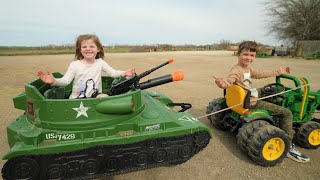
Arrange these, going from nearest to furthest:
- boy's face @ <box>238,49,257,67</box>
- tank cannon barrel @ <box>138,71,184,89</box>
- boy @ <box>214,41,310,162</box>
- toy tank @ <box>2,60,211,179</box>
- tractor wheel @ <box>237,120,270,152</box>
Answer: toy tank @ <box>2,60,211,179</box>, tank cannon barrel @ <box>138,71,184,89</box>, tractor wheel @ <box>237,120,270,152</box>, boy @ <box>214,41,310,162</box>, boy's face @ <box>238,49,257,67</box>

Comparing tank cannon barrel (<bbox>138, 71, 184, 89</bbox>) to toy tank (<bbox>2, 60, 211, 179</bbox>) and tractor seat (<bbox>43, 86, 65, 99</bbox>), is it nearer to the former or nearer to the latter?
toy tank (<bbox>2, 60, 211, 179</bbox>)

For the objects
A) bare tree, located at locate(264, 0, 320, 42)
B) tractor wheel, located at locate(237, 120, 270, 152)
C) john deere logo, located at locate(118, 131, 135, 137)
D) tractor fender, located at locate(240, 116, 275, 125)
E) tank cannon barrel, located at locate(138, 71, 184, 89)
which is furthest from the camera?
bare tree, located at locate(264, 0, 320, 42)

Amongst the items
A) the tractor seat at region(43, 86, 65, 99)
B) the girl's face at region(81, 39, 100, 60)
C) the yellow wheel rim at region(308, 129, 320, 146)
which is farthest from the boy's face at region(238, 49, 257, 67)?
the tractor seat at region(43, 86, 65, 99)

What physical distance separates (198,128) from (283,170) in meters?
1.70

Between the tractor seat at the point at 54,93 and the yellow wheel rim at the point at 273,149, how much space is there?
3678 mm

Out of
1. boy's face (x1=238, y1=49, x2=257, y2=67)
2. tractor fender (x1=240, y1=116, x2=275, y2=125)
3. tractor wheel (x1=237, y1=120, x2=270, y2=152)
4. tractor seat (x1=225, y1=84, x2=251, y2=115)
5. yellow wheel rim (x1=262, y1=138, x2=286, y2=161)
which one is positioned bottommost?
yellow wheel rim (x1=262, y1=138, x2=286, y2=161)

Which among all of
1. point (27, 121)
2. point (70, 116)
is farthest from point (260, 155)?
point (27, 121)

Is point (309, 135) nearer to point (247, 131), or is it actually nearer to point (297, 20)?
point (247, 131)

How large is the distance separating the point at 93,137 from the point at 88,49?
1480 millimetres

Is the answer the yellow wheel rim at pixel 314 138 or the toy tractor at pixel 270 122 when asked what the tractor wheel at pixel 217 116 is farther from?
the yellow wheel rim at pixel 314 138

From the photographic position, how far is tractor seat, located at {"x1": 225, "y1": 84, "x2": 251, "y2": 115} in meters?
4.35

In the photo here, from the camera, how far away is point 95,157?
3377 millimetres

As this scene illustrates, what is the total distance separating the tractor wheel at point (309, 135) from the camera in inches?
182

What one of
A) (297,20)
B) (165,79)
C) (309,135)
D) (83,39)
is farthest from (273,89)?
(297,20)
